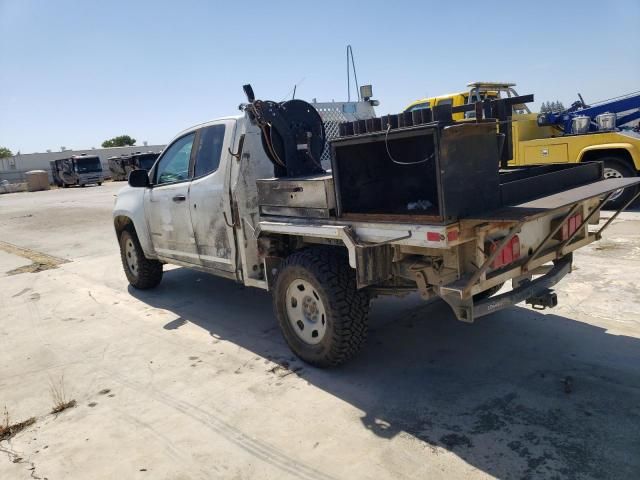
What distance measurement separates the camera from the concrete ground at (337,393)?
287 centimetres

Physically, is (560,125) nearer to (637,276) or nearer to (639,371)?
(637,276)

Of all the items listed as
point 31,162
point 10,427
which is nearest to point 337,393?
point 10,427

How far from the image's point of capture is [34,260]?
32.9 ft

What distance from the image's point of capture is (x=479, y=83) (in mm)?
9586

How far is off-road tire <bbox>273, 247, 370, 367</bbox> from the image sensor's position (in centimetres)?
371

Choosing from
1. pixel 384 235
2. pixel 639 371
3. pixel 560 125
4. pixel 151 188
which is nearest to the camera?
pixel 384 235

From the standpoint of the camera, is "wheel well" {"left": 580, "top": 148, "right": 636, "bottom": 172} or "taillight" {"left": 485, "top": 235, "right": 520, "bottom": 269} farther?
"wheel well" {"left": 580, "top": 148, "right": 636, "bottom": 172}

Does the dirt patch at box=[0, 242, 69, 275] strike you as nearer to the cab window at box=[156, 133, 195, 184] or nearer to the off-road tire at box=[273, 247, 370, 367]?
the cab window at box=[156, 133, 195, 184]

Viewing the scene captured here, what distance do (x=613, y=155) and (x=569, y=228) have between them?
676 centimetres

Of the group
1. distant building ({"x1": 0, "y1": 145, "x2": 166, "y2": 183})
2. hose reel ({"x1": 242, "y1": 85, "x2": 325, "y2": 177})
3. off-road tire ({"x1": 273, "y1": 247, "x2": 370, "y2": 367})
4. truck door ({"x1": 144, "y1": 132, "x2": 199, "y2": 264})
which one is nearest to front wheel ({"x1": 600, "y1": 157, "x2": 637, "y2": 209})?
hose reel ({"x1": 242, "y1": 85, "x2": 325, "y2": 177})

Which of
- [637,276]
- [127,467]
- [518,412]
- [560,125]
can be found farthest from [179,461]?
[560,125]

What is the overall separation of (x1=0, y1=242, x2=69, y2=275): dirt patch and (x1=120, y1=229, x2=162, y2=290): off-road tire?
3023 mm

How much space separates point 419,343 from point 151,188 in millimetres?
3691

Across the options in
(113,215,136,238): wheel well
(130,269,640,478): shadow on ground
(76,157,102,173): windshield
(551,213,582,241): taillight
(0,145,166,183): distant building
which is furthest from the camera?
(0,145,166,183): distant building
